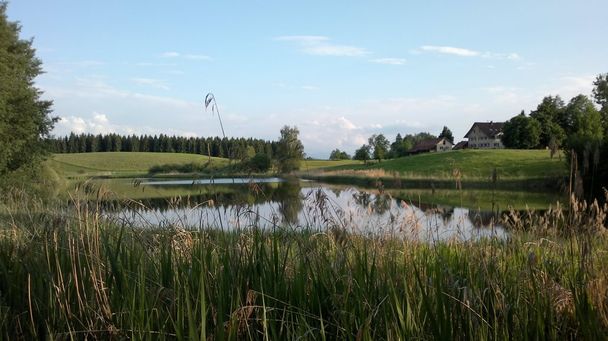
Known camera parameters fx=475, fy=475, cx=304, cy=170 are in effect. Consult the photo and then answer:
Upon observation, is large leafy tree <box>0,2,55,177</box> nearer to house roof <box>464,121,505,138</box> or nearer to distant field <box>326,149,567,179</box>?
distant field <box>326,149,567,179</box>

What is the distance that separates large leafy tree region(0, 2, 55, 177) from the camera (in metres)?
26.3

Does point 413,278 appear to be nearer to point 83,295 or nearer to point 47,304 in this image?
point 83,295

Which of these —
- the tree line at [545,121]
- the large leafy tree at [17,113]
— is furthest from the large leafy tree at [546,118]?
the large leafy tree at [17,113]

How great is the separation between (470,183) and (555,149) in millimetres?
41645

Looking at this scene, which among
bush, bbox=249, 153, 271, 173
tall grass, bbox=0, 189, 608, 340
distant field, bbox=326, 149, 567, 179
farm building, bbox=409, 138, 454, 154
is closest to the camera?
tall grass, bbox=0, 189, 608, 340

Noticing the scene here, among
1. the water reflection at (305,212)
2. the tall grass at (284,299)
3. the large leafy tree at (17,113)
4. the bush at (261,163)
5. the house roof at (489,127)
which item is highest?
the house roof at (489,127)

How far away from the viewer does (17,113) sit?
2894 centimetres

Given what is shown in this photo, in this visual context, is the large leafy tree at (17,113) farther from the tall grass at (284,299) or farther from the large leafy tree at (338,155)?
the large leafy tree at (338,155)

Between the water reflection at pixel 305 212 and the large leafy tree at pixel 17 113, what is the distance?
77.2 ft

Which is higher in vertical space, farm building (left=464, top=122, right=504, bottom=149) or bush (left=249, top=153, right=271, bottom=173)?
farm building (left=464, top=122, right=504, bottom=149)

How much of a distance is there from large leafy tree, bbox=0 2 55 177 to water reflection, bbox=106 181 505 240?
2352 cm

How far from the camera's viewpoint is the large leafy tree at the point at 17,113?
2634 cm

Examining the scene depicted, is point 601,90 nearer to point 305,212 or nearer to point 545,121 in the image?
point 545,121

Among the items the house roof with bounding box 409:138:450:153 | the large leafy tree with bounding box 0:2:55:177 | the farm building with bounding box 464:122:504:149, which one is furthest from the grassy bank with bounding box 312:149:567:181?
the house roof with bounding box 409:138:450:153
